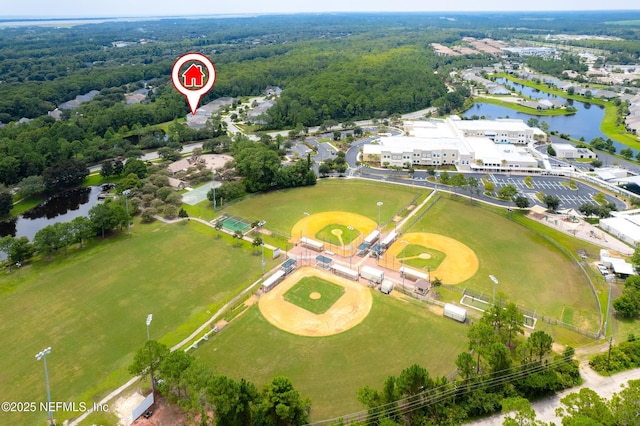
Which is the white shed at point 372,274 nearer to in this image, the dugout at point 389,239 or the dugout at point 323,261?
the dugout at point 323,261

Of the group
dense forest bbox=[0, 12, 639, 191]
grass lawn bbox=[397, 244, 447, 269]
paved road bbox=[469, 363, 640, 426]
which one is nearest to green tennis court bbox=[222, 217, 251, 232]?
grass lawn bbox=[397, 244, 447, 269]

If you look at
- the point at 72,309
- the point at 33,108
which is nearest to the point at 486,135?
the point at 72,309

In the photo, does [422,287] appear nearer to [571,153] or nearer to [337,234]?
[337,234]

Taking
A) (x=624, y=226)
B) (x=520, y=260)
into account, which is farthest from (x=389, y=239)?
(x=624, y=226)

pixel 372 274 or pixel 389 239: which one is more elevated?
pixel 372 274

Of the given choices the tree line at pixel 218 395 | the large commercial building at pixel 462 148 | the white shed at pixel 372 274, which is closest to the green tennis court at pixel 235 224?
the white shed at pixel 372 274

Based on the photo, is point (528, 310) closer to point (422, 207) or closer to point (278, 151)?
point (422, 207)
